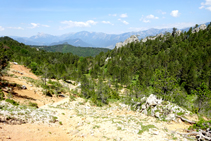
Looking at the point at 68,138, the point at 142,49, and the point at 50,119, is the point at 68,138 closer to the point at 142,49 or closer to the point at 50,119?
the point at 50,119

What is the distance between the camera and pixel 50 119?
19969 mm

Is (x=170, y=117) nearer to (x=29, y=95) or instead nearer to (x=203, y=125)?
(x=203, y=125)

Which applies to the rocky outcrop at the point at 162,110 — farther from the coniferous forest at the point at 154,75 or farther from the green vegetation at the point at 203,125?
the coniferous forest at the point at 154,75

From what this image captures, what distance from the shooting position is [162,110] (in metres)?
25.2

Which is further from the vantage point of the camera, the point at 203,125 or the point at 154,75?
the point at 154,75

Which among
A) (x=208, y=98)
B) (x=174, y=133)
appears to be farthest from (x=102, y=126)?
(x=208, y=98)

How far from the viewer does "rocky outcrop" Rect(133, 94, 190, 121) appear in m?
23.1

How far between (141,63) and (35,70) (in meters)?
93.8

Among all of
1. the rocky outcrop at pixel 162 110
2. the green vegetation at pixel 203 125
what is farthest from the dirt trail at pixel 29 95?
the green vegetation at pixel 203 125

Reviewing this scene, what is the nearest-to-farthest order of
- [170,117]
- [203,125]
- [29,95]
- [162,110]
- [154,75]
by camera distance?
[203,125] → [170,117] → [162,110] → [29,95] → [154,75]

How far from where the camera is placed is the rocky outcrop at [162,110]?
23.1 meters

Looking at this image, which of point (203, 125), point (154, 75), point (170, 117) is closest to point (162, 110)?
point (170, 117)

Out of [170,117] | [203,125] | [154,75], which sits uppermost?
[154,75]

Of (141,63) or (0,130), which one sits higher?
(141,63)
